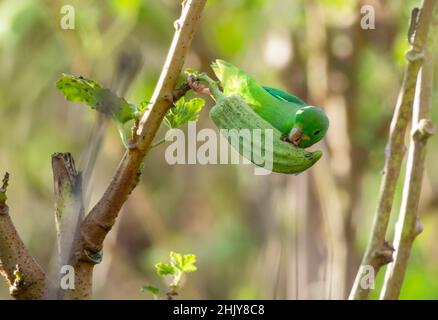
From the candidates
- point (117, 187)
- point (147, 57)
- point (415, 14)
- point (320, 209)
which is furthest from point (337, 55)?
point (117, 187)

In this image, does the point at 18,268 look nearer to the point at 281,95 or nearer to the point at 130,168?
the point at 130,168

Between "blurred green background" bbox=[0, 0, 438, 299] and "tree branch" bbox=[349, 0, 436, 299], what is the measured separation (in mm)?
1088

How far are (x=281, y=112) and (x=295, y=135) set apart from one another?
0.14 ft

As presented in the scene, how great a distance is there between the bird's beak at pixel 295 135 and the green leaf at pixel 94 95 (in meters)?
0.22

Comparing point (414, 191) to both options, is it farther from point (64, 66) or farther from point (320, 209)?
point (64, 66)

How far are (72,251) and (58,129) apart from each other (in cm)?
392

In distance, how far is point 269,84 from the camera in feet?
12.1

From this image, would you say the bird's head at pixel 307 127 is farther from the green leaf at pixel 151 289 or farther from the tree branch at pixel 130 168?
the green leaf at pixel 151 289

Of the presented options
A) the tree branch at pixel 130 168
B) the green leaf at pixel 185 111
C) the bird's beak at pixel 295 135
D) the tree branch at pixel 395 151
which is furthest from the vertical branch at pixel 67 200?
the tree branch at pixel 395 151

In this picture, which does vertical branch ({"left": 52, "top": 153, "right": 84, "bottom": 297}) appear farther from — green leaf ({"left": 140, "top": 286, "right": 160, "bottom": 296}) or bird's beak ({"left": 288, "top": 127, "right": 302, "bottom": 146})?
bird's beak ({"left": 288, "top": 127, "right": 302, "bottom": 146})

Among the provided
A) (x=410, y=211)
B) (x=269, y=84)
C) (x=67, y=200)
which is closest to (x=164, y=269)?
(x=67, y=200)

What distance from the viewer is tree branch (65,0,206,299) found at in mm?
1076

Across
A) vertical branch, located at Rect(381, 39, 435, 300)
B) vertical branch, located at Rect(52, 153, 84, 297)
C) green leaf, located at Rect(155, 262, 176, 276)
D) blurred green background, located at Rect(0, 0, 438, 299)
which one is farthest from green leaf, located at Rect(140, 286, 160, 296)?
blurred green background, located at Rect(0, 0, 438, 299)

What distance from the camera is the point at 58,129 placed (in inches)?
193
